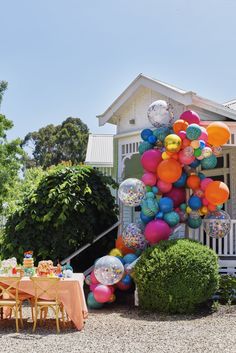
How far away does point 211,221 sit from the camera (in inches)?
381

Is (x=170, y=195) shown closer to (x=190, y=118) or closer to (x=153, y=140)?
(x=153, y=140)

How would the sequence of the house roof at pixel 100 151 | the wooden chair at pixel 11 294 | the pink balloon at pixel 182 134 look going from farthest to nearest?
the house roof at pixel 100 151 < the pink balloon at pixel 182 134 < the wooden chair at pixel 11 294

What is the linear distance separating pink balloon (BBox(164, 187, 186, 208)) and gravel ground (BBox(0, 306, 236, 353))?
2288 mm

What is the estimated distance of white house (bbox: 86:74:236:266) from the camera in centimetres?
1057

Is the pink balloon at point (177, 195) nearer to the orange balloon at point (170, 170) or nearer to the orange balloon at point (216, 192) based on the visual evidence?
the orange balloon at point (170, 170)

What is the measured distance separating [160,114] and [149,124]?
1.68 m

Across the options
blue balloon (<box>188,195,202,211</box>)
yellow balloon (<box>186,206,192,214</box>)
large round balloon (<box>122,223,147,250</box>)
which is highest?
blue balloon (<box>188,195,202,211</box>)

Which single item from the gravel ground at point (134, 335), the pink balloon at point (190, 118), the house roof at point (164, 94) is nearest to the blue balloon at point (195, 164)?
the pink balloon at point (190, 118)

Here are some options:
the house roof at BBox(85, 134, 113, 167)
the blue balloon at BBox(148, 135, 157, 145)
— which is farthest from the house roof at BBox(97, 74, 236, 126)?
the house roof at BBox(85, 134, 113, 167)

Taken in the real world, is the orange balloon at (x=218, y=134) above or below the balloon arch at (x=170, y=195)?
above

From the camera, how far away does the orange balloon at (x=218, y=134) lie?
375 inches

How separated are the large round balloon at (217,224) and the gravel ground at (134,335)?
1528mm

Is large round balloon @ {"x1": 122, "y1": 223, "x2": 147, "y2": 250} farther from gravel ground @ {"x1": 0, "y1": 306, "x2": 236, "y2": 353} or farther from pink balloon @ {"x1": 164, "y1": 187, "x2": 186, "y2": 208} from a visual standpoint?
gravel ground @ {"x1": 0, "y1": 306, "x2": 236, "y2": 353}

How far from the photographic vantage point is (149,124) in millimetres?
11836
